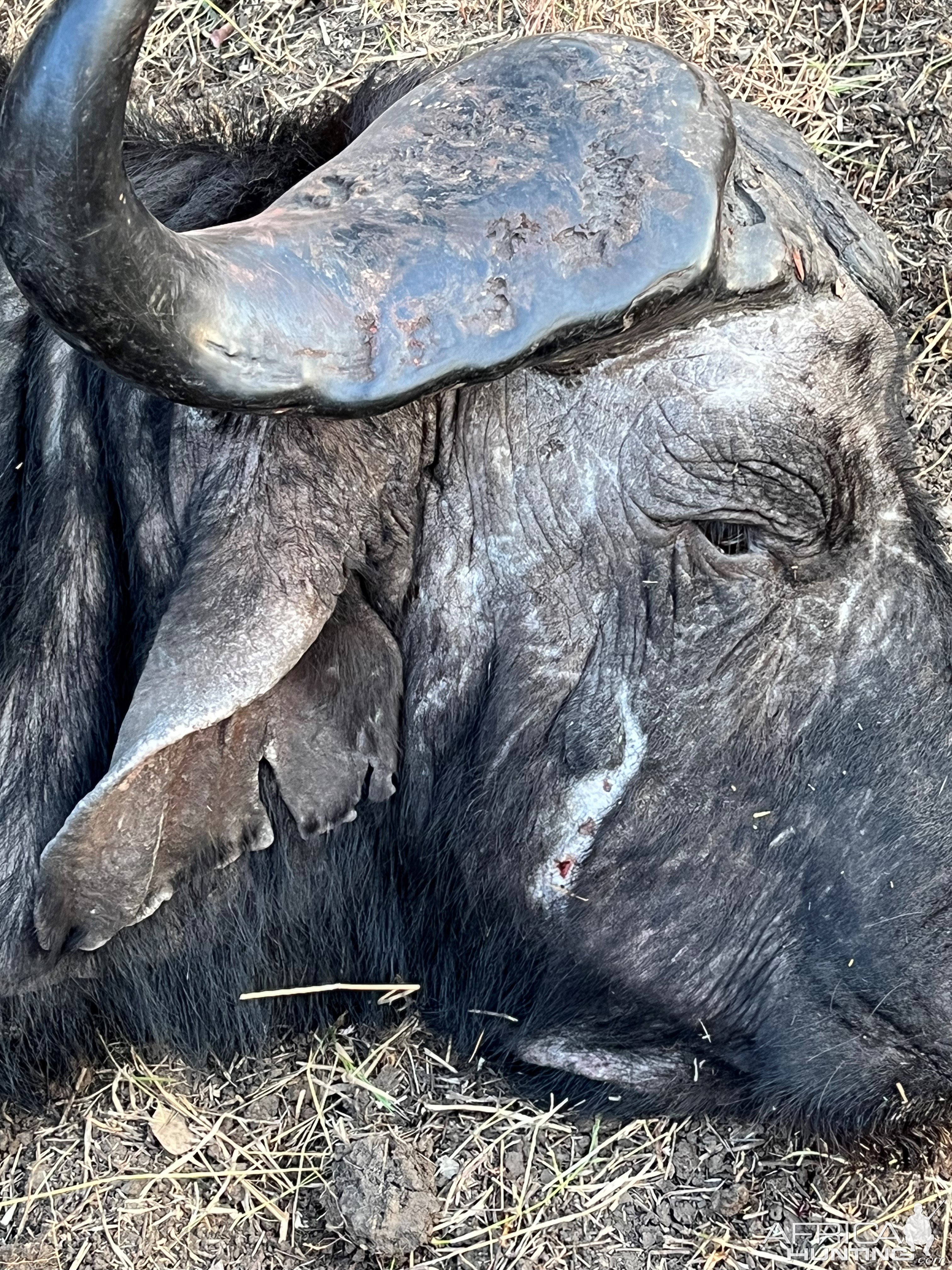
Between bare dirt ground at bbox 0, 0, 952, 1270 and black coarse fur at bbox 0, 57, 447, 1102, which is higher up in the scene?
black coarse fur at bbox 0, 57, 447, 1102

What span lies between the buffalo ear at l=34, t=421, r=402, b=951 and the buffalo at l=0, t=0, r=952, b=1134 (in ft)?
0.04

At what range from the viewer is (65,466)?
368 centimetres

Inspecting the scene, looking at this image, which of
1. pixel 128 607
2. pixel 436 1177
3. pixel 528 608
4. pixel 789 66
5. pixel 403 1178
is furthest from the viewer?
pixel 789 66

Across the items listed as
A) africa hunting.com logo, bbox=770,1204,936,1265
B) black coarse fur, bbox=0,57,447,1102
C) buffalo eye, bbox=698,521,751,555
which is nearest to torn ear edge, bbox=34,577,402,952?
black coarse fur, bbox=0,57,447,1102

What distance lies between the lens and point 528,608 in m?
3.62

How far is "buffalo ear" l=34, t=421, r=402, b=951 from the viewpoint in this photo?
3143mm

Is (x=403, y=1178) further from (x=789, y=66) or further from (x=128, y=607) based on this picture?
(x=789, y=66)

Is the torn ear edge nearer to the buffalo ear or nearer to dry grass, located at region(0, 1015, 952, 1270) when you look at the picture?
the buffalo ear

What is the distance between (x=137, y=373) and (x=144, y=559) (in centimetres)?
126

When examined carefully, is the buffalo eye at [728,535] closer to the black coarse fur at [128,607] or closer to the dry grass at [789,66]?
the black coarse fur at [128,607]

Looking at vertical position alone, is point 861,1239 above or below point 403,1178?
below

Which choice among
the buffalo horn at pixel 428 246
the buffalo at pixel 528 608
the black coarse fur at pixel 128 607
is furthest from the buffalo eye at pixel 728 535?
the black coarse fur at pixel 128 607

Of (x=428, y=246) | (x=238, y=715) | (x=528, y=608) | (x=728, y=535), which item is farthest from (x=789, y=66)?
(x=238, y=715)

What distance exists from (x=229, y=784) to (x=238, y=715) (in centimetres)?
22
